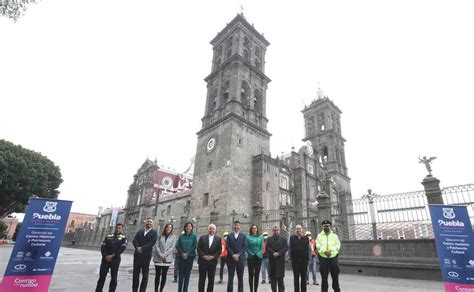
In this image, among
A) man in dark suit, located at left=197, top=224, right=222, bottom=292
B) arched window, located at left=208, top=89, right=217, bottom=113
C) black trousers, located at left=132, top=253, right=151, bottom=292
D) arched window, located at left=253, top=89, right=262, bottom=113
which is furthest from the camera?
arched window, located at left=208, top=89, right=217, bottom=113

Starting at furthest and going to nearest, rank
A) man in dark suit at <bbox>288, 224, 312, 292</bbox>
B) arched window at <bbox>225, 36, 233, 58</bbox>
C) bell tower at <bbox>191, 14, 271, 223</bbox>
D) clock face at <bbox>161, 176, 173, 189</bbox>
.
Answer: clock face at <bbox>161, 176, 173, 189</bbox> → arched window at <bbox>225, 36, 233, 58</bbox> → bell tower at <bbox>191, 14, 271, 223</bbox> → man in dark suit at <bbox>288, 224, 312, 292</bbox>

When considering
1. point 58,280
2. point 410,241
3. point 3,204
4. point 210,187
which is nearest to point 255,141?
point 210,187

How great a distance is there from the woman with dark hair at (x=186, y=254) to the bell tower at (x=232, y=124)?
642 inches

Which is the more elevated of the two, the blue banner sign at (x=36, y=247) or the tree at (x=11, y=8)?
the tree at (x=11, y=8)

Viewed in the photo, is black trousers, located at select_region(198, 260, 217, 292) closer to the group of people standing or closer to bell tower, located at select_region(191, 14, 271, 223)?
the group of people standing

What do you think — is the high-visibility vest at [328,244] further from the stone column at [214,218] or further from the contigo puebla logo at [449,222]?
the stone column at [214,218]

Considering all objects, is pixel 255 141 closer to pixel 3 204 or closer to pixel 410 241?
pixel 410 241

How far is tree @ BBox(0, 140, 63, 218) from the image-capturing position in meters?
27.1

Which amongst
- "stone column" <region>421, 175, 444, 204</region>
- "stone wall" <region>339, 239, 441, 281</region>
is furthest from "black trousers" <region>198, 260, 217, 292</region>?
"stone column" <region>421, 175, 444, 204</region>

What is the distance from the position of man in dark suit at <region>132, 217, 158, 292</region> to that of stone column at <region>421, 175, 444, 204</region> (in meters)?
11.0

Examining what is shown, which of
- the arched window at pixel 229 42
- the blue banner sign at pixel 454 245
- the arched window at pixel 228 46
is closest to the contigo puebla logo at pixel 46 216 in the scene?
the blue banner sign at pixel 454 245

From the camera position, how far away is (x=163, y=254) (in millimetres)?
6254

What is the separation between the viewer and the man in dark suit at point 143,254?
5977mm

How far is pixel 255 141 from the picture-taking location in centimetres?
2936
